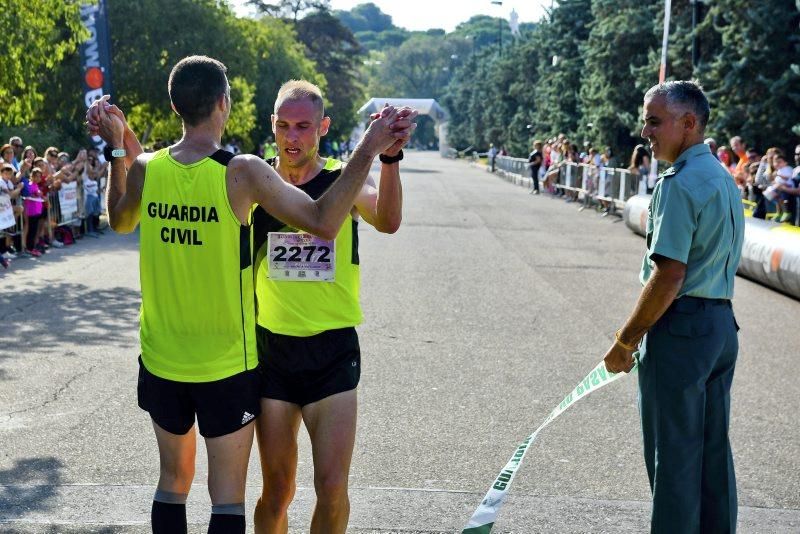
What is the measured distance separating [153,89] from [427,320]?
21.9m

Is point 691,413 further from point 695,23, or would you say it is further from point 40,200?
point 695,23

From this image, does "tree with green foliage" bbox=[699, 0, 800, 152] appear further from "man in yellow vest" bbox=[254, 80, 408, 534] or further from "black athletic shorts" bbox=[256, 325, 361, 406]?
Result: "black athletic shorts" bbox=[256, 325, 361, 406]

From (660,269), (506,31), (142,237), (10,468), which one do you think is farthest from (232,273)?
(506,31)

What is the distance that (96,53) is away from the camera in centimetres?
2395

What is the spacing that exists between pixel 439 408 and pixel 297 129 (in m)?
3.65

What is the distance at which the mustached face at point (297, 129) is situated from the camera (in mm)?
4156

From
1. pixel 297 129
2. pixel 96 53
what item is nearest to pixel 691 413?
pixel 297 129

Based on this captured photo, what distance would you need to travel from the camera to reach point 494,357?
363 inches

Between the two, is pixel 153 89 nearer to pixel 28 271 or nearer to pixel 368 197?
pixel 28 271

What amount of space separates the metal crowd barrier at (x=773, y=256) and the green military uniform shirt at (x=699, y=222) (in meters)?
9.66

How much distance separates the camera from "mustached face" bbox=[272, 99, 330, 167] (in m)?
4.16

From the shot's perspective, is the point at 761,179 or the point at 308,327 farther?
the point at 761,179

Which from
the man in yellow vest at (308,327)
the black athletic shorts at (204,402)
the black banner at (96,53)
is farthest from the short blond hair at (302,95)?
the black banner at (96,53)

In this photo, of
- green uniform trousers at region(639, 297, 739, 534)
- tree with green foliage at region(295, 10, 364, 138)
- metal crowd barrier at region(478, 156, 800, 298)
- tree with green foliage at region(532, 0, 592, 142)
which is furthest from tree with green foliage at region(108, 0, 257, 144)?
tree with green foliage at region(295, 10, 364, 138)
